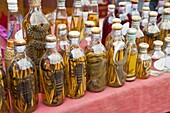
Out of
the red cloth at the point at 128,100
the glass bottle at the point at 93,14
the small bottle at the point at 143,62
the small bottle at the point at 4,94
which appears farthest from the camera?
the glass bottle at the point at 93,14

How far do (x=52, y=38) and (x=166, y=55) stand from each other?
1.56ft

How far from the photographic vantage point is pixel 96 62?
2.20 feet

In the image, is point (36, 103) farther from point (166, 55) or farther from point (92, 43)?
point (166, 55)

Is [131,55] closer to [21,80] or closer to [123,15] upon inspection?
[123,15]

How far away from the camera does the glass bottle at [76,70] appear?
0.62 meters

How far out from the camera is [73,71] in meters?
0.64

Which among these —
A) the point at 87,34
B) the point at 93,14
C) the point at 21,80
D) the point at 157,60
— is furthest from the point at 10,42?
the point at 157,60

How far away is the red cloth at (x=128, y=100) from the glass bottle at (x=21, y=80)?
0.06 metres

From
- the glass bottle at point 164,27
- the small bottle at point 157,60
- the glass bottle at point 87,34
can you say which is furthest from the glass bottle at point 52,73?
the glass bottle at point 164,27

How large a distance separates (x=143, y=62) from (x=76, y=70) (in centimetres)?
26

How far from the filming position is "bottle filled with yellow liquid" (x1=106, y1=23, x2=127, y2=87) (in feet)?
2.30

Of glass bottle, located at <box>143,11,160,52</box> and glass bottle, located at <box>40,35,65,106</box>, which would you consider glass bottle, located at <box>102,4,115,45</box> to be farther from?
glass bottle, located at <box>40,35,65,106</box>

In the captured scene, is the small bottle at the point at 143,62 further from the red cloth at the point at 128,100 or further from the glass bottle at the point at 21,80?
the glass bottle at the point at 21,80

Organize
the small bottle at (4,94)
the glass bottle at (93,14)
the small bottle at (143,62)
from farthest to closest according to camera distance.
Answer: the glass bottle at (93,14)
the small bottle at (143,62)
the small bottle at (4,94)
